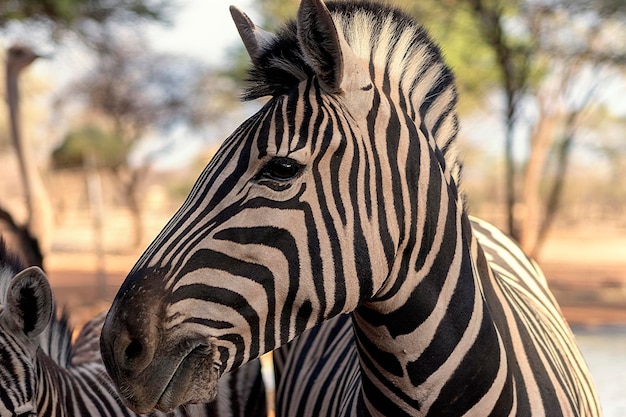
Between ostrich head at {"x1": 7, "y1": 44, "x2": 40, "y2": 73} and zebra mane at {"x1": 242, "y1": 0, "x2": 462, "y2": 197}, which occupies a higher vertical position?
ostrich head at {"x1": 7, "y1": 44, "x2": 40, "y2": 73}

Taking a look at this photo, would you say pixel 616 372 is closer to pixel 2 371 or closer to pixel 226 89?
pixel 2 371

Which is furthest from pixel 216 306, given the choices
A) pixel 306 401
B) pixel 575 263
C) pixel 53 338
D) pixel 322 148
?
pixel 575 263

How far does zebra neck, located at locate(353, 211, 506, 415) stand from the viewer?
1.85 m

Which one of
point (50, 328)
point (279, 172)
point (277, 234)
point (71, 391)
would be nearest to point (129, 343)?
point (277, 234)

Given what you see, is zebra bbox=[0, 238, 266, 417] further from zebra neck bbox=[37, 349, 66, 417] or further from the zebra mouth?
the zebra mouth

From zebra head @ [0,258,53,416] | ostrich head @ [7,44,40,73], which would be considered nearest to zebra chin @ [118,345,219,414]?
zebra head @ [0,258,53,416]

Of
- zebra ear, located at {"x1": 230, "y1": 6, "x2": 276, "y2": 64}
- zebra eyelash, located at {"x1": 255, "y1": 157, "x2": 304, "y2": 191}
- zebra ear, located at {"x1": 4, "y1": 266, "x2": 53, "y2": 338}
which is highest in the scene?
zebra ear, located at {"x1": 230, "y1": 6, "x2": 276, "y2": 64}

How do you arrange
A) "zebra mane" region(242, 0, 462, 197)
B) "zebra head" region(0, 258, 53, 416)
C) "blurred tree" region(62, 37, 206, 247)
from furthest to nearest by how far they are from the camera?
"blurred tree" region(62, 37, 206, 247), "zebra head" region(0, 258, 53, 416), "zebra mane" region(242, 0, 462, 197)

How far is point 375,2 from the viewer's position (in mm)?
2068

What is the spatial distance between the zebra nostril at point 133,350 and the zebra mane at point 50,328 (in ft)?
3.92

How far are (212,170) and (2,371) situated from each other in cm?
108

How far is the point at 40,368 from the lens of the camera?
2377mm

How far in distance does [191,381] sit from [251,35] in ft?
3.36

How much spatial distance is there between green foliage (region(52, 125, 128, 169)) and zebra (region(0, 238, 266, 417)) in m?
15.3
